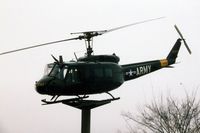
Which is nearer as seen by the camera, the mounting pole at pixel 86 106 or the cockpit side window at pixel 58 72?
the cockpit side window at pixel 58 72

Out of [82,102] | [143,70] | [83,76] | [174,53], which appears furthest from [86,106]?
[174,53]

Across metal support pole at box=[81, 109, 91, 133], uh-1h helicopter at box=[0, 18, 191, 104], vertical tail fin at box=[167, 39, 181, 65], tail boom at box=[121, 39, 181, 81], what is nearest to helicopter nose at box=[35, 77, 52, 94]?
uh-1h helicopter at box=[0, 18, 191, 104]

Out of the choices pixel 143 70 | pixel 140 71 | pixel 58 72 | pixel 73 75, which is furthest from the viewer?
pixel 143 70

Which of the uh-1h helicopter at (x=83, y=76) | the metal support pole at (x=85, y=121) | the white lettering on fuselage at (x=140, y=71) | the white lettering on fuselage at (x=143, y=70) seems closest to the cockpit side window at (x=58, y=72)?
the uh-1h helicopter at (x=83, y=76)

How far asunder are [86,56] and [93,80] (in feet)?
6.49

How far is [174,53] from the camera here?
32.2 metres

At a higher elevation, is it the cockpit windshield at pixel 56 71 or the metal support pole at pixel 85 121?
the cockpit windshield at pixel 56 71

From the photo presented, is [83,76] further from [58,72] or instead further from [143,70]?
[143,70]

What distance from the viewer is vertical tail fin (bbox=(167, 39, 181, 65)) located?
31.0 meters

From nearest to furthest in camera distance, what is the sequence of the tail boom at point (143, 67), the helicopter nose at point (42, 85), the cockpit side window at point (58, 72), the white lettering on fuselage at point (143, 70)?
the helicopter nose at point (42, 85), the cockpit side window at point (58, 72), the tail boom at point (143, 67), the white lettering on fuselage at point (143, 70)

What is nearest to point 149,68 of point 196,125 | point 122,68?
point 122,68

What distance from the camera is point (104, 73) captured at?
82.8ft

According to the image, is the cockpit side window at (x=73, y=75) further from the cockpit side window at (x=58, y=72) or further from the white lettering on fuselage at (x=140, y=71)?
the white lettering on fuselage at (x=140, y=71)

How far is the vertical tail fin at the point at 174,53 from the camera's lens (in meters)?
31.0
